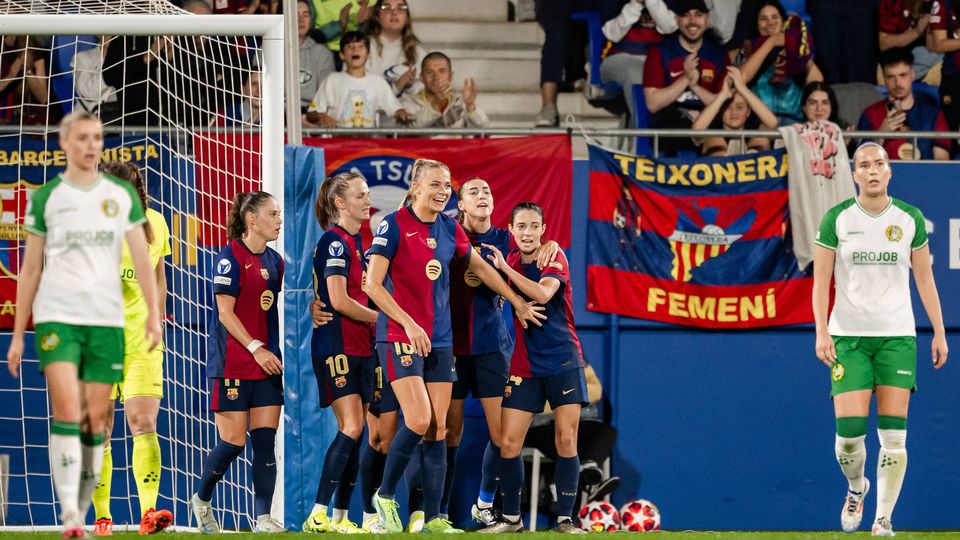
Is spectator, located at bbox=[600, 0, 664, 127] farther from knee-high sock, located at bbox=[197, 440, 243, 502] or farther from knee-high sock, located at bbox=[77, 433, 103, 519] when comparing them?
knee-high sock, located at bbox=[77, 433, 103, 519]

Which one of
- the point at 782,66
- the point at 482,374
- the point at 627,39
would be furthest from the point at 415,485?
the point at 782,66

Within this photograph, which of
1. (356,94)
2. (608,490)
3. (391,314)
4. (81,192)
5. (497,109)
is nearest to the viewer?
(81,192)

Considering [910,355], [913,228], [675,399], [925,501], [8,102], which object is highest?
[8,102]

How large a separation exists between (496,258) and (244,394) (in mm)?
1681

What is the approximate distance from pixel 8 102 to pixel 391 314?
578 centimetres

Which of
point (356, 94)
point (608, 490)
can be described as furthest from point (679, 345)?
point (356, 94)

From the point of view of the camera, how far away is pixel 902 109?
485 inches

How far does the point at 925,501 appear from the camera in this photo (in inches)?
447

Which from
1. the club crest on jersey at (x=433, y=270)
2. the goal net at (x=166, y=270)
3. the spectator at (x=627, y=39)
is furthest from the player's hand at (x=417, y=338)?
the spectator at (x=627, y=39)

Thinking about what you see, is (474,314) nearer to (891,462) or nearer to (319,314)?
(319,314)

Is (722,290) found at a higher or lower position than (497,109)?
lower

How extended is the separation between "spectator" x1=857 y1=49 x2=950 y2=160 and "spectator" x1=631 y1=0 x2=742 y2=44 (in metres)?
1.50

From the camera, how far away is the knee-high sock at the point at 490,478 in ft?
27.5

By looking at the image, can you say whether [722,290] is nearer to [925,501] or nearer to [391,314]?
[925,501]
